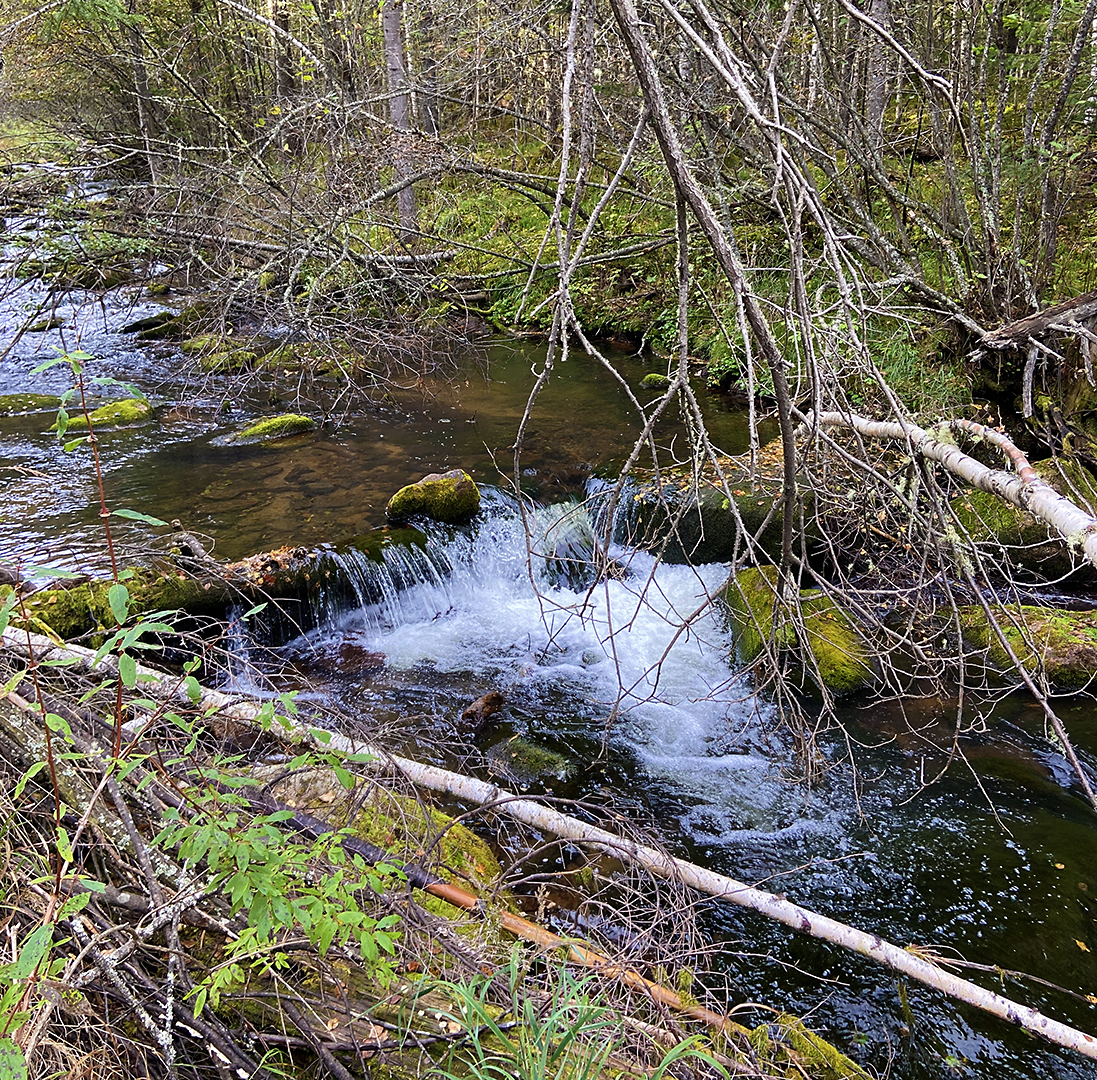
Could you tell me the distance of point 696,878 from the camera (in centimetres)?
300

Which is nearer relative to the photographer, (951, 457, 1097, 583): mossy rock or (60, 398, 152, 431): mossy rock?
(951, 457, 1097, 583): mossy rock

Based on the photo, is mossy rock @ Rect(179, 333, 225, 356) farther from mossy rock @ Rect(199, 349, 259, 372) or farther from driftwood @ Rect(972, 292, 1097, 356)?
driftwood @ Rect(972, 292, 1097, 356)

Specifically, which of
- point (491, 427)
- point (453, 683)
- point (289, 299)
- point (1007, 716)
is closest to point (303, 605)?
point (453, 683)

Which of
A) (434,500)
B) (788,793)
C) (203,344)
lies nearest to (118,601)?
(788,793)

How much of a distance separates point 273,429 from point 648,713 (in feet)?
19.8

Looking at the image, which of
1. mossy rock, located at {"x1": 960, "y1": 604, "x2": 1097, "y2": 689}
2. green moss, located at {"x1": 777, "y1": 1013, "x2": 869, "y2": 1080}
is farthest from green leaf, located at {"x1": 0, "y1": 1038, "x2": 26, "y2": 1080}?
mossy rock, located at {"x1": 960, "y1": 604, "x2": 1097, "y2": 689}

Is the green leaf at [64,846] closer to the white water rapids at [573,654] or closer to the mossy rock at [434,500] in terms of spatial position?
the white water rapids at [573,654]

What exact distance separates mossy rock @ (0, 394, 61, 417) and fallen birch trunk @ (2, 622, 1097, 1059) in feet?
25.7

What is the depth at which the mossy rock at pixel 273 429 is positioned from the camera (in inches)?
351

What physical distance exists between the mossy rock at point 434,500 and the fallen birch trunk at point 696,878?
13.1ft

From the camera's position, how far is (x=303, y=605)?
6203mm

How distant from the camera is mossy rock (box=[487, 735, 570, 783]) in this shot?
15.7ft

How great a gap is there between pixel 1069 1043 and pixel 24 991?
3052 mm

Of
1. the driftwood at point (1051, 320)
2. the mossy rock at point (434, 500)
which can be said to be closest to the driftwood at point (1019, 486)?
the driftwood at point (1051, 320)
